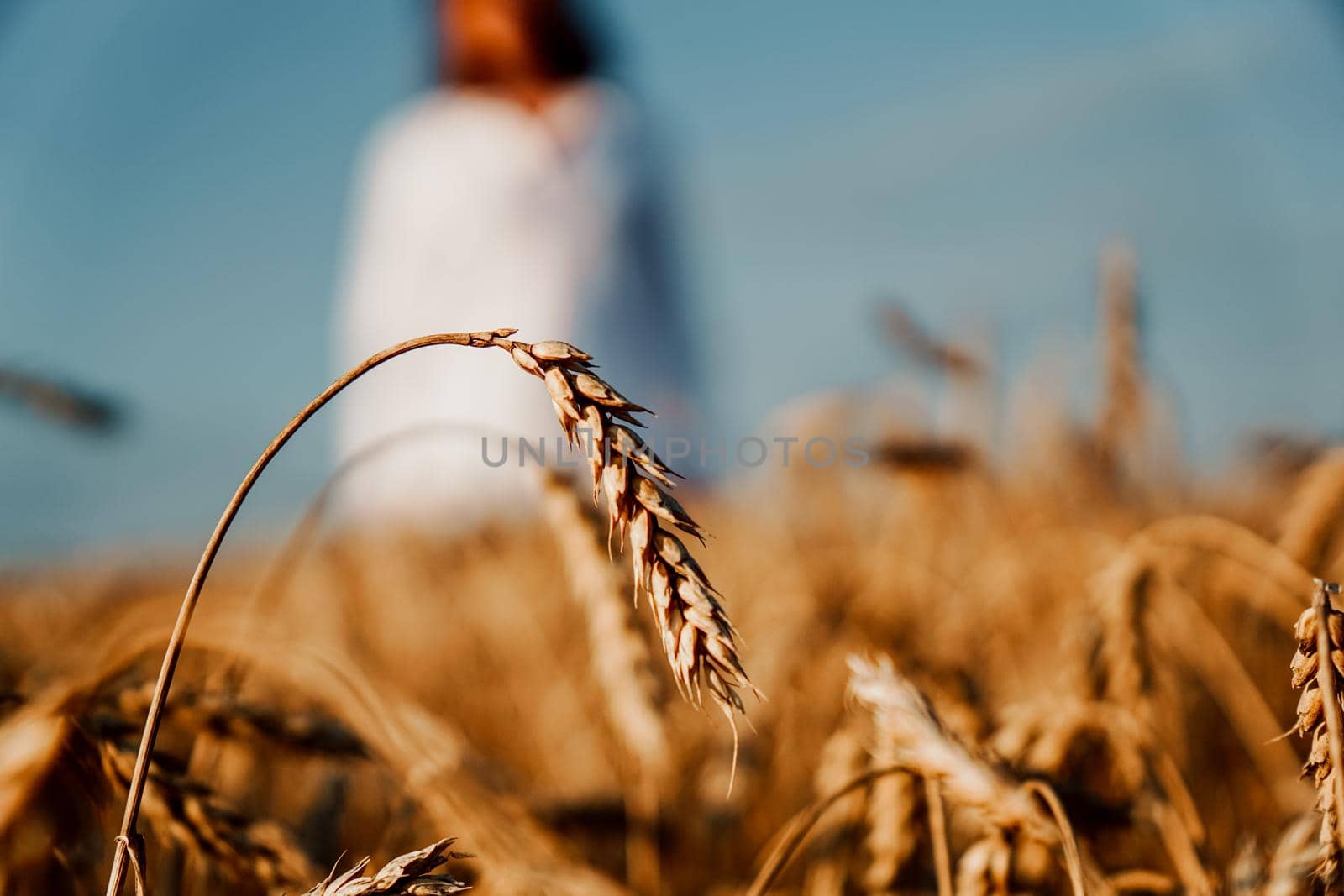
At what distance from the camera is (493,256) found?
726 centimetres

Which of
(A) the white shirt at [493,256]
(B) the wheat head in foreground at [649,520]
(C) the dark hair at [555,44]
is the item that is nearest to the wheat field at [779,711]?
(B) the wheat head in foreground at [649,520]

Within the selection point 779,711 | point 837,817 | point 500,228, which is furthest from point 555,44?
point 837,817

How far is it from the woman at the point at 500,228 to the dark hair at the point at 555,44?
0.01 m

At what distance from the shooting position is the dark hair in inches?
291

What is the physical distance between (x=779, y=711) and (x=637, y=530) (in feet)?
3.52

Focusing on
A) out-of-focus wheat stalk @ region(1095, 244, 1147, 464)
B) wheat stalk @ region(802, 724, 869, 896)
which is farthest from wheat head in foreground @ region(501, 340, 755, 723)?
out-of-focus wheat stalk @ region(1095, 244, 1147, 464)

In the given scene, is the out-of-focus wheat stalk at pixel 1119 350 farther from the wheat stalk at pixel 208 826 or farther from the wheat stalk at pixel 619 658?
the wheat stalk at pixel 208 826

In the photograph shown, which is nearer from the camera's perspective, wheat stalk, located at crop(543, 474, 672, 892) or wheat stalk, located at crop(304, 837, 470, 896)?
wheat stalk, located at crop(304, 837, 470, 896)

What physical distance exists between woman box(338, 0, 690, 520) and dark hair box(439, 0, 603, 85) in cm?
1

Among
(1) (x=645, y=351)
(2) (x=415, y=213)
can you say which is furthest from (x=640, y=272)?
(2) (x=415, y=213)

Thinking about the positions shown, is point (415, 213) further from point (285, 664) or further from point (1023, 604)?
point (285, 664)

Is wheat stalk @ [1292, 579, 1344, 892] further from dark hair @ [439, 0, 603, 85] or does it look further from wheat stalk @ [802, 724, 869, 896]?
dark hair @ [439, 0, 603, 85]

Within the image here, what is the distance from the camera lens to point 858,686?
1.81 feet

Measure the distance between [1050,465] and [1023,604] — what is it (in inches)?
48.8
